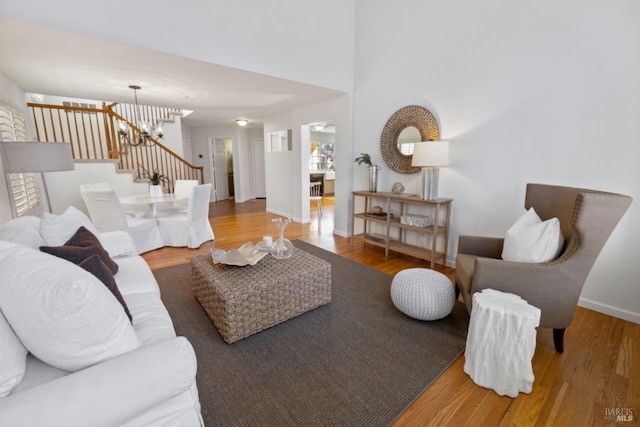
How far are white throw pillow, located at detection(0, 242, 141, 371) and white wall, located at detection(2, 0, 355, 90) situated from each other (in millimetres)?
2209

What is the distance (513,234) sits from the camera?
205cm

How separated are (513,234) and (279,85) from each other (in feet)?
10.5

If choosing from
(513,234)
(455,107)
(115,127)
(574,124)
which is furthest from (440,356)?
(115,127)

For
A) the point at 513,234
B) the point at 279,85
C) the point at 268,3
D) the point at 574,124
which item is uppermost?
the point at 268,3

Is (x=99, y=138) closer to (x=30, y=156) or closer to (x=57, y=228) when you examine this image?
(x=30, y=156)

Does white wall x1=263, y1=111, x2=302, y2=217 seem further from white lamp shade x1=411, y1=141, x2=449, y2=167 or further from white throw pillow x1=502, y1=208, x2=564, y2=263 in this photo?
white throw pillow x1=502, y1=208, x2=564, y2=263

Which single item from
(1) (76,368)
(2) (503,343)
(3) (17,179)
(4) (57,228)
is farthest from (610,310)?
(3) (17,179)

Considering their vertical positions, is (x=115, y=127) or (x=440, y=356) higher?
(x=115, y=127)

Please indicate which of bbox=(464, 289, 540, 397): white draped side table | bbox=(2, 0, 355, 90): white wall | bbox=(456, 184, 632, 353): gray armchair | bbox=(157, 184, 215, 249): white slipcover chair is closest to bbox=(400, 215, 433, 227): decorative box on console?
bbox=(456, 184, 632, 353): gray armchair

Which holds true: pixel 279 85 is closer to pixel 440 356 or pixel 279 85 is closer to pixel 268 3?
pixel 268 3

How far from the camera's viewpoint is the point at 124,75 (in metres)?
3.28

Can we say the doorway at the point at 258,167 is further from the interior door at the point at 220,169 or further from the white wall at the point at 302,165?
the white wall at the point at 302,165

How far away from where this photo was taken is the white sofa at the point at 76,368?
838mm

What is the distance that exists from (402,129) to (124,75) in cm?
345
